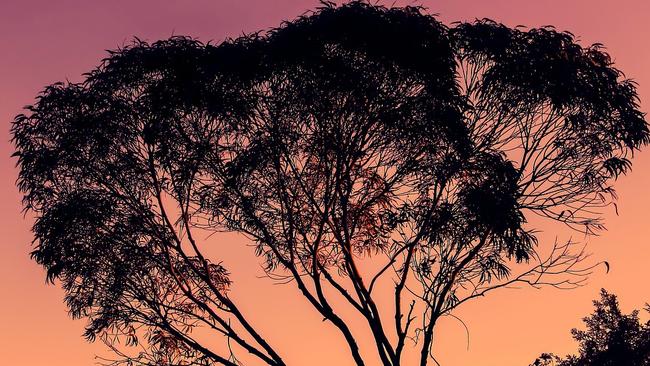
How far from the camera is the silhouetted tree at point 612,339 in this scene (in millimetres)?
39188

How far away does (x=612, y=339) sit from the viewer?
40.7 metres

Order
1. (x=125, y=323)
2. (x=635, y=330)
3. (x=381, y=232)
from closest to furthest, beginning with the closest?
(x=125, y=323)
(x=381, y=232)
(x=635, y=330)

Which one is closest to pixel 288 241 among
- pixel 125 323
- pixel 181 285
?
pixel 181 285

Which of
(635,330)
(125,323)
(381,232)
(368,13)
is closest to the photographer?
(368,13)

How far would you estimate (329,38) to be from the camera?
60.1 ft

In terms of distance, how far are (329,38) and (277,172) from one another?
3955 mm

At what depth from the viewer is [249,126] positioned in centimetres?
1931

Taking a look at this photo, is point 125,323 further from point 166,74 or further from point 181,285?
point 166,74

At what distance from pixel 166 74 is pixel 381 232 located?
26.9 feet

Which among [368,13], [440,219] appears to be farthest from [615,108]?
[368,13]

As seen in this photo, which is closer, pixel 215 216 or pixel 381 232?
pixel 215 216

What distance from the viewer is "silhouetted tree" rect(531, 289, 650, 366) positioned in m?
39.2

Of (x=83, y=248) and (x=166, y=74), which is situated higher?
(x=166, y=74)

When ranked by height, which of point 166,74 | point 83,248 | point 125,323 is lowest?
point 125,323
